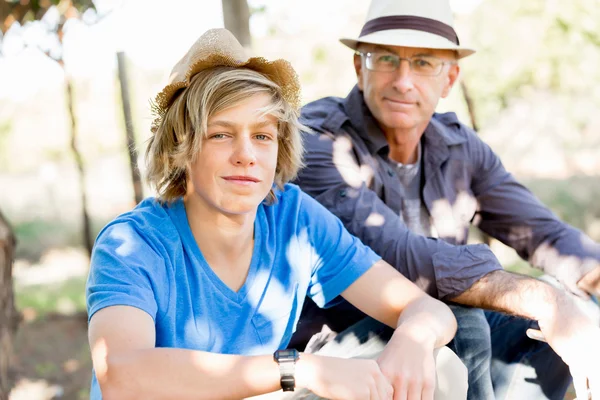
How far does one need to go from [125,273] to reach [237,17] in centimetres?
258

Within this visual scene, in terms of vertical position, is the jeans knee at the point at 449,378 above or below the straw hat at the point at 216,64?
below

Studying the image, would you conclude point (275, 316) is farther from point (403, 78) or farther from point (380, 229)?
point (403, 78)

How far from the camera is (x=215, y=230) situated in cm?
247

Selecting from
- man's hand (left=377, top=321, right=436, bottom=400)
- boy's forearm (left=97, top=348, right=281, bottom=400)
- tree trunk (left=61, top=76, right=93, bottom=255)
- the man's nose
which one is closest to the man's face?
the man's nose

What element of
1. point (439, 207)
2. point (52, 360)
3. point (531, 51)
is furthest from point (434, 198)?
point (531, 51)

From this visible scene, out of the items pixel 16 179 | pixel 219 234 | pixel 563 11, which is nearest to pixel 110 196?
pixel 16 179

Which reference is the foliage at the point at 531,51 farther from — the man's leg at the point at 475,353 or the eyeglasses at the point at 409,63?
the man's leg at the point at 475,353

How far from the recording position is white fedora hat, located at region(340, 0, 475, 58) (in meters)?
3.39

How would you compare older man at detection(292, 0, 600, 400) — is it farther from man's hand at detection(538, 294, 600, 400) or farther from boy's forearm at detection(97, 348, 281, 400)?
boy's forearm at detection(97, 348, 281, 400)

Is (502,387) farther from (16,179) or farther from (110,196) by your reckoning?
(16,179)

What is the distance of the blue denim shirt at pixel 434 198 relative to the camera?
2.93 m

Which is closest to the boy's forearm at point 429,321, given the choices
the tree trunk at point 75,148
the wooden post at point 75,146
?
the wooden post at point 75,146

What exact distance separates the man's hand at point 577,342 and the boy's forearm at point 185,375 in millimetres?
1175

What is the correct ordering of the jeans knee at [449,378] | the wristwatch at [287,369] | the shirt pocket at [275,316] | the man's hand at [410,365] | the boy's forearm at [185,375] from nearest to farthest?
the boy's forearm at [185,375]
the wristwatch at [287,369]
the man's hand at [410,365]
the jeans knee at [449,378]
the shirt pocket at [275,316]
